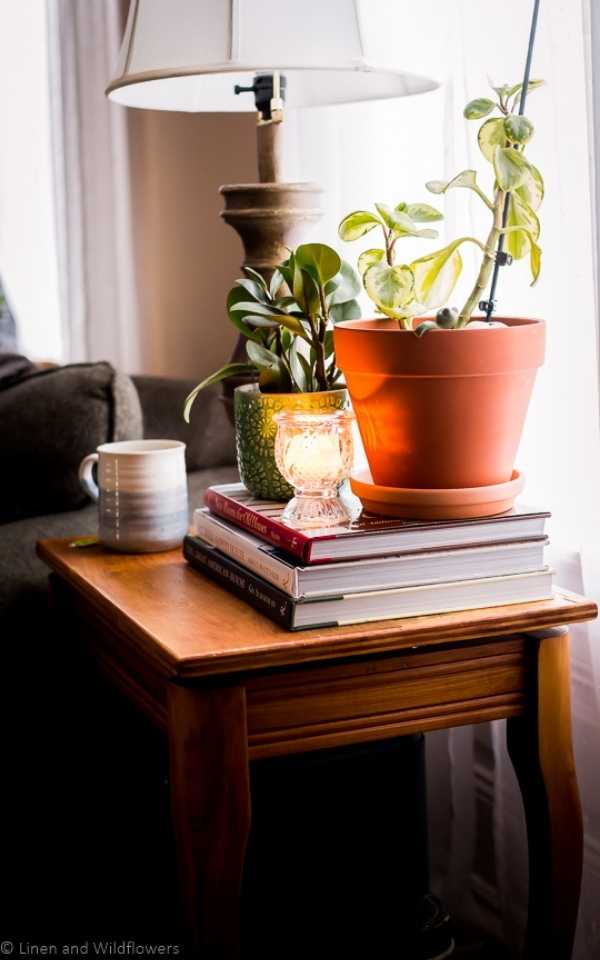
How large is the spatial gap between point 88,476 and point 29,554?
0.12 m

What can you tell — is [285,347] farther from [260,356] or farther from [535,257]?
[535,257]

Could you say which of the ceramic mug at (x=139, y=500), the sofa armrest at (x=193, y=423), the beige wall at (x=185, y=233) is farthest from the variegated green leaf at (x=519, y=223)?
the beige wall at (x=185, y=233)

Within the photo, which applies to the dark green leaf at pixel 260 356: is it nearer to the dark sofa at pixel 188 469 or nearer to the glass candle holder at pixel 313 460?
the glass candle holder at pixel 313 460

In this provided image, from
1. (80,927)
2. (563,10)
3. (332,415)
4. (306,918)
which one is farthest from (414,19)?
(80,927)

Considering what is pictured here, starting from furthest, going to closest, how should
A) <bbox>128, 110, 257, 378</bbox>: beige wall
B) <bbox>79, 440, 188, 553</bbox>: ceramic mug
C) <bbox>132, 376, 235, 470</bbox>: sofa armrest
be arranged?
1. <bbox>128, 110, 257, 378</bbox>: beige wall
2. <bbox>132, 376, 235, 470</bbox>: sofa armrest
3. <bbox>79, 440, 188, 553</bbox>: ceramic mug

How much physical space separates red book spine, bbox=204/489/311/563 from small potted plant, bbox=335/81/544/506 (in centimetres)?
13

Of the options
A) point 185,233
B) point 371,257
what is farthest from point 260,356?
point 185,233

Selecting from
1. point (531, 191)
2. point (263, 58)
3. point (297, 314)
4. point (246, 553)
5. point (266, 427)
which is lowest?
point (246, 553)

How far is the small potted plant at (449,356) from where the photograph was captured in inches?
39.3

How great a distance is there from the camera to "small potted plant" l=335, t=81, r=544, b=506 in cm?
100

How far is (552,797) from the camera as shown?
105 cm

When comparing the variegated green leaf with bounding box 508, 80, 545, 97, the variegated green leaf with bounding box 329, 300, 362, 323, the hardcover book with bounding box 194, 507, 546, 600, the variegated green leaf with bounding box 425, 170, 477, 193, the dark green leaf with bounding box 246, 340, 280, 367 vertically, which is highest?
the variegated green leaf with bounding box 508, 80, 545, 97

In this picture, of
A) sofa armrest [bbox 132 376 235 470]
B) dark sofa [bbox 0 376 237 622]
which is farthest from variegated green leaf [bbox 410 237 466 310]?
sofa armrest [bbox 132 376 235 470]

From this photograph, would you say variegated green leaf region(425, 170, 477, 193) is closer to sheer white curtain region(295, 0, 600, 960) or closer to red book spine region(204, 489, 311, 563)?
sheer white curtain region(295, 0, 600, 960)
